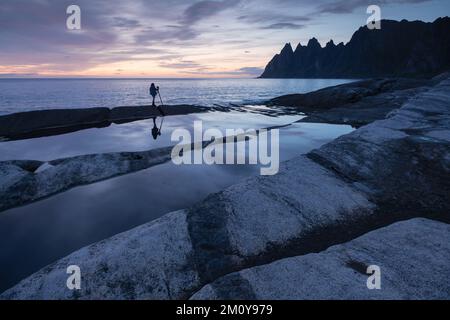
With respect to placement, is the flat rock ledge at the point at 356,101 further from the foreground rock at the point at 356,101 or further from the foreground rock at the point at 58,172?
the foreground rock at the point at 58,172

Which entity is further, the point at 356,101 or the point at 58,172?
the point at 356,101

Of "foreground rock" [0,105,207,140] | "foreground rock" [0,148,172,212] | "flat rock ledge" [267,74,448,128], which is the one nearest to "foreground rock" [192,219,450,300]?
"foreground rock" [0,148,172,212]

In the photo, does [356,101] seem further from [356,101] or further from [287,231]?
[287,231]

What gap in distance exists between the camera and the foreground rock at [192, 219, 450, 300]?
5.23 m

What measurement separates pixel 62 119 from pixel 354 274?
32.1m

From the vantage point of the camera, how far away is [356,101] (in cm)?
3894

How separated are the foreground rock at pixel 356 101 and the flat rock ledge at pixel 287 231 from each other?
52.8ft

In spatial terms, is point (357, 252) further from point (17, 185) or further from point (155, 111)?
point (155, 111)

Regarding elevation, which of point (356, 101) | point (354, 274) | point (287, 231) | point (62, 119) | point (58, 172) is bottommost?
point (354, 274)

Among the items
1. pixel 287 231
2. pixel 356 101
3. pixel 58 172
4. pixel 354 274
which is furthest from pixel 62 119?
pixel 356 101

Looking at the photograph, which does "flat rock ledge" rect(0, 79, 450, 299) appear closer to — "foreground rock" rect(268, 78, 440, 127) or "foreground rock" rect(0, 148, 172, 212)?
"foreground rock" rect(0, 148, 172, 212)

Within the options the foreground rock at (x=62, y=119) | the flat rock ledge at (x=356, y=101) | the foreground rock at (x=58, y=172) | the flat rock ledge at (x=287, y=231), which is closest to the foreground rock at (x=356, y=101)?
the flat rock ledge at (x=356, y=101)

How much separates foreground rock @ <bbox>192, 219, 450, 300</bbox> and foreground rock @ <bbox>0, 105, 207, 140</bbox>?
84.3 ft
